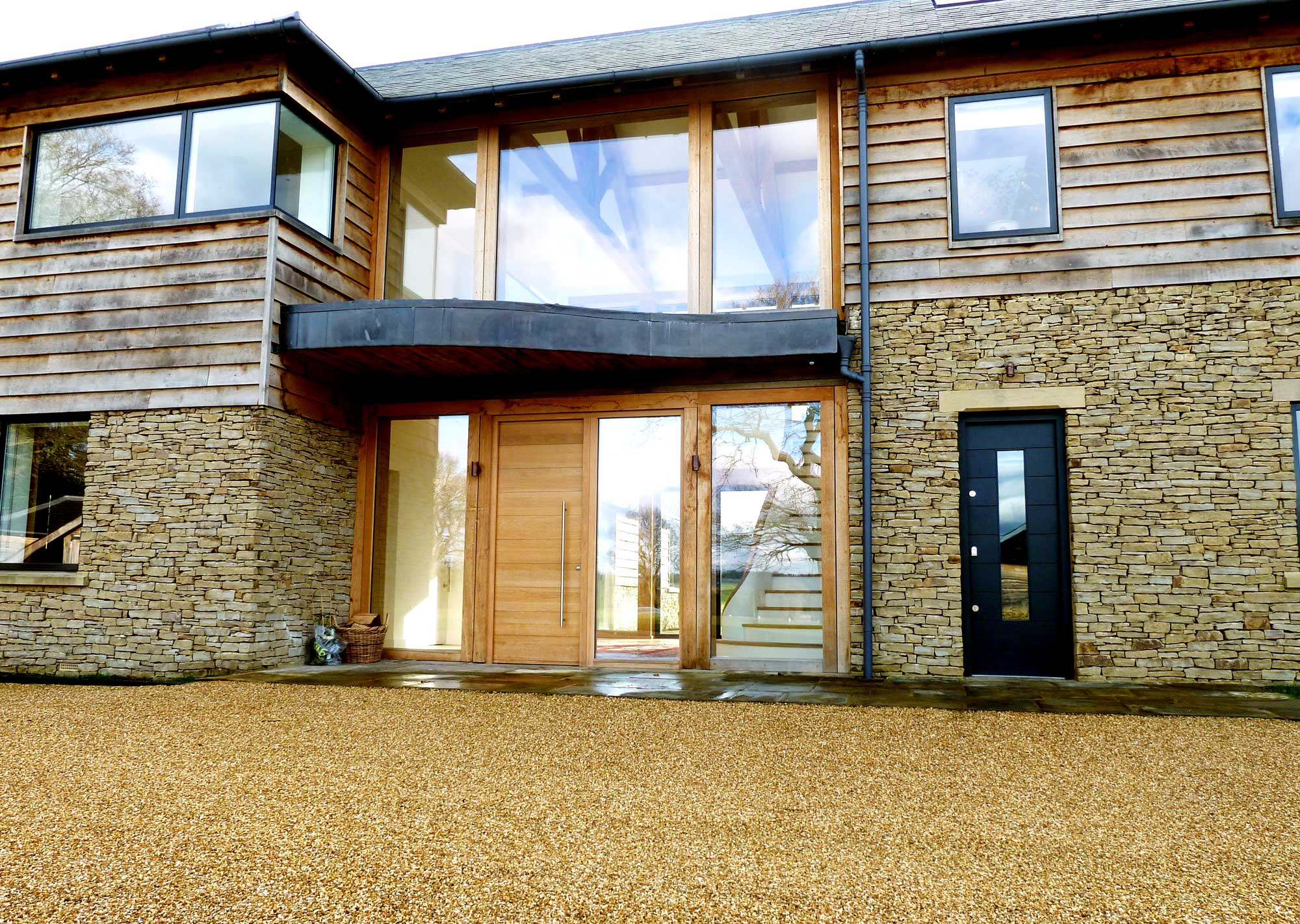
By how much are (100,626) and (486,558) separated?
9.81 ft

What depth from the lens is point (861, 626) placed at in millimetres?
6832

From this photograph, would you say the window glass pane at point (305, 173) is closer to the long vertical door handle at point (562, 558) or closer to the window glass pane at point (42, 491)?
the window glass pane at point (42, 491)

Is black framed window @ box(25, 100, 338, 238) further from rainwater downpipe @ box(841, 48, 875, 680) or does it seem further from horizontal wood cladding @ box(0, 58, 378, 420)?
rainwater downpipe @ box(841, 48, 875, 680)

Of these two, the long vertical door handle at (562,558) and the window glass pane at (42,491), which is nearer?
the window glass pane at (42,491)

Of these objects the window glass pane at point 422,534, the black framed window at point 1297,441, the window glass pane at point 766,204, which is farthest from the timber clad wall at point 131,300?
the black framed window at point 1297,441

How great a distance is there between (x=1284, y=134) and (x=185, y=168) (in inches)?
329

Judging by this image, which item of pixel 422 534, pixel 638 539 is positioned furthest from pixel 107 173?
pixel 638 539

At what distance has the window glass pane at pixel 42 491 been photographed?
7.34 metres

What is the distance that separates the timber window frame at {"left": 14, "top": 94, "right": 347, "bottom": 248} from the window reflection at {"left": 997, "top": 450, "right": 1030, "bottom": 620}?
19.0ft

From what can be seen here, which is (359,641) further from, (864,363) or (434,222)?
(864,363)

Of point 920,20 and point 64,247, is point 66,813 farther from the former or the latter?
point 920,20

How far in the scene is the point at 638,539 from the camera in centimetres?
750

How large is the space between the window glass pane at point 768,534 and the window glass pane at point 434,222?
111 inches

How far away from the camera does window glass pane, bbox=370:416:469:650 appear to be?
25.8 ft
